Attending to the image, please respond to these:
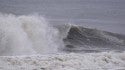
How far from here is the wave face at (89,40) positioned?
20047 millimetres

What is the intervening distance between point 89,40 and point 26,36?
410 centimetres

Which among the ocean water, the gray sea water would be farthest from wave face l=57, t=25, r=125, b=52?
the gray sea water

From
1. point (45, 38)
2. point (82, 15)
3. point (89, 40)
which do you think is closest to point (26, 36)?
point (45, 38)

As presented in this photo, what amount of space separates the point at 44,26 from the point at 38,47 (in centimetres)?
294

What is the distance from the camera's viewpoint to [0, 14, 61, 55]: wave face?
17938 millimetres

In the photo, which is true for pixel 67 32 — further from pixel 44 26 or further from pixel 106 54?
pixel 106 54

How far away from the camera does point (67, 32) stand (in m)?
23.3

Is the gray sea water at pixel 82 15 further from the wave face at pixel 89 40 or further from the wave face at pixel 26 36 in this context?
the wave face at pixel 26 36

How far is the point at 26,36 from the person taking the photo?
65.1 feet

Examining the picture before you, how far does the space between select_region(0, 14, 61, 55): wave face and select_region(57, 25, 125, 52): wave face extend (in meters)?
0.83

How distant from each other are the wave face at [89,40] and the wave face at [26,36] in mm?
833

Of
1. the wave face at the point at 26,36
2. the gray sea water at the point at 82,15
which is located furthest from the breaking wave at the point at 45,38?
the gray sea water at the point at 82,15

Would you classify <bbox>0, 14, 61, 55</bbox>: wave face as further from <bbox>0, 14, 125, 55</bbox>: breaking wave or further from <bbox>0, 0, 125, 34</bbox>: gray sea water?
<bbox>0, 0, 125, 34</bbox>: gray sea water

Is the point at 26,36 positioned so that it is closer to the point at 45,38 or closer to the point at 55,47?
the point at 45,38
